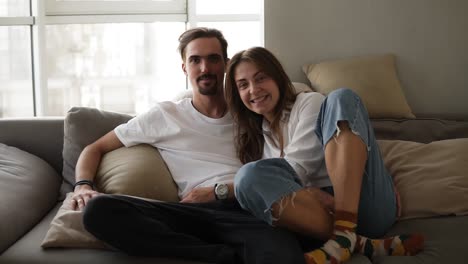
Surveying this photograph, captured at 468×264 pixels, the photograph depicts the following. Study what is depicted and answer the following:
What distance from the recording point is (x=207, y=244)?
1.74 m

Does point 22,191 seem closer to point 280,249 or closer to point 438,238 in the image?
point 280,249

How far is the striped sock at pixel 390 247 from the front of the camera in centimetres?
174

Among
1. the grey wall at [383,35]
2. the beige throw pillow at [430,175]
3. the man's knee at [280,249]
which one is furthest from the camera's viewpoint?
the grey wall at [383,35]

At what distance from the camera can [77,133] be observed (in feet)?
7.50

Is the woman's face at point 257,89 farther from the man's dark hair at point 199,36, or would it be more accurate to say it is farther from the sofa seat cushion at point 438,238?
the sofa seat cushion at point 438,238

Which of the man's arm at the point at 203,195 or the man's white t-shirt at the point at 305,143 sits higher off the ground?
the man's white t-shirt at the point at 305,143

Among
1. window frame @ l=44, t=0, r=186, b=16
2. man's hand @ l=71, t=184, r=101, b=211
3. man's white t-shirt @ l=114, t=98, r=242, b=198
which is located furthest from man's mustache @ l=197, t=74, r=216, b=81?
window frame @ l=44, t=0, r=186, b=16

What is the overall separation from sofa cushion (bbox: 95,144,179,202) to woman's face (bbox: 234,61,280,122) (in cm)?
39

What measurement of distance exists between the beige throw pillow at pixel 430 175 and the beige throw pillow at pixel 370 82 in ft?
1.41

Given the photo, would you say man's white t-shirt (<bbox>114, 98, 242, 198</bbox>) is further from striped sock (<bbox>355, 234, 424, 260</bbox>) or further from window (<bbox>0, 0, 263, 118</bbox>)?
window (<bbox>0, 0, 263, 118</bbox>)

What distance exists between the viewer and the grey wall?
2.88m

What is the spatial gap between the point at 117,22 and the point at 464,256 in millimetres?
2148

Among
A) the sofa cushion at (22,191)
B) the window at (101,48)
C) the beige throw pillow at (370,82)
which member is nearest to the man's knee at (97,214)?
the sofa cushion at (22,191)

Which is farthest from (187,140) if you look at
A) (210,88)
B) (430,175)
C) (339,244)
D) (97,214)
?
(430,175)
